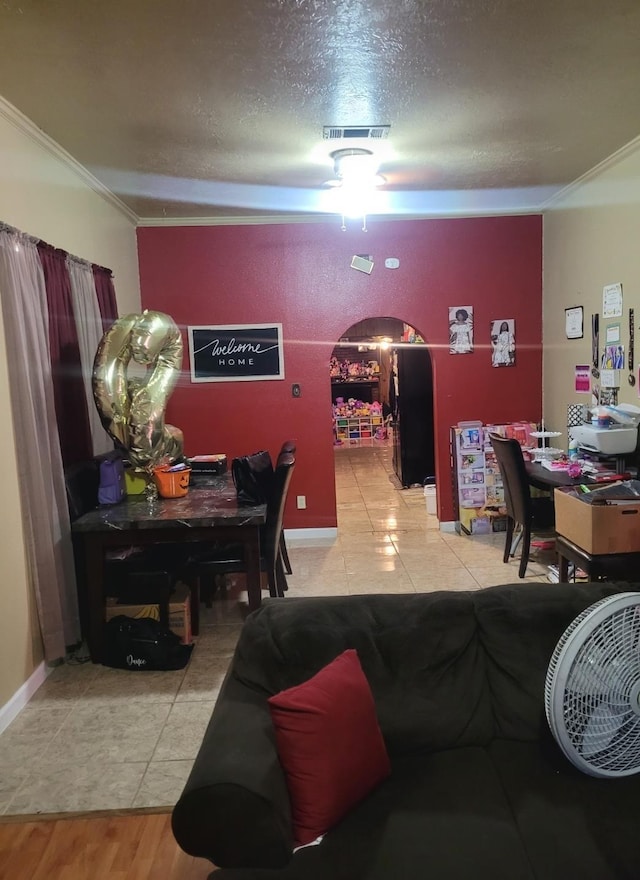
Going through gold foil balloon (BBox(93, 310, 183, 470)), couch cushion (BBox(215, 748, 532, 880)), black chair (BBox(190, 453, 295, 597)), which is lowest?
couch cushion (BBox(215, 748, 532, 880))

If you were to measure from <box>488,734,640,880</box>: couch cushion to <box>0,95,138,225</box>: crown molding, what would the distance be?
10.6ft

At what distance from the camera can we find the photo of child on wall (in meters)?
5.21

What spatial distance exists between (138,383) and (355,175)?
6.02 feet

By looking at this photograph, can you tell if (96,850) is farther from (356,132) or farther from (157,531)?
(356,132)

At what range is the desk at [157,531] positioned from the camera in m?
3.05

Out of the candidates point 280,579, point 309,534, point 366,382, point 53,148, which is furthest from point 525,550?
point 366,382

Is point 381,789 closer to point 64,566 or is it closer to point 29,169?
point 64,566

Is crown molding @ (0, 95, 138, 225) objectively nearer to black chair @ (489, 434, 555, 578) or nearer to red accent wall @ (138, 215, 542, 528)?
red accent wall @ (138, 215, 542, 528)

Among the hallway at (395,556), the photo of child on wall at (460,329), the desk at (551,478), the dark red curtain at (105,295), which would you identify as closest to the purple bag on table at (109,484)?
the dark red curtain at (105,295)

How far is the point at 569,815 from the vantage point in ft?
5.05

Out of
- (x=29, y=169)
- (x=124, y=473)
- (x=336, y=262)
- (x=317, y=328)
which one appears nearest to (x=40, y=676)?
(x=124, y=473)

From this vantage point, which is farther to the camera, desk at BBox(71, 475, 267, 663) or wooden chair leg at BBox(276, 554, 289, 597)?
wooden chair leg at BBox(276, 554, 289, 597)

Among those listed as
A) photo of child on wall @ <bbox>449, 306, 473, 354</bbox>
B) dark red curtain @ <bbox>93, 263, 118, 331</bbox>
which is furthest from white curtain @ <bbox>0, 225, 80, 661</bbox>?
photo of child on wall @ <bbox>449, 306, 473, 354</bbox>

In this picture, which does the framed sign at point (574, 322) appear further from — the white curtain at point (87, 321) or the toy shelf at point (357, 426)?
the toy shelf at point (357, 426)
